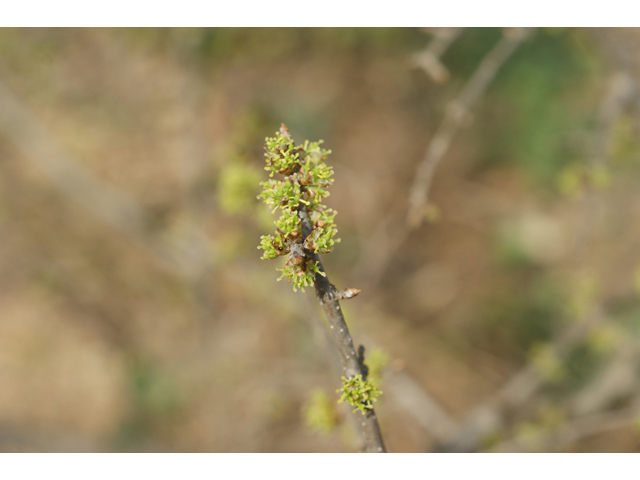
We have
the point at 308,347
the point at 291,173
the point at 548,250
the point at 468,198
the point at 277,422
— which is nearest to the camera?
the point at 291,173

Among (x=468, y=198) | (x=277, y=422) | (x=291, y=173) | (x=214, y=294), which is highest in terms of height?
(x=468, y=198)

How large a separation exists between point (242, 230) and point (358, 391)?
8.42ft

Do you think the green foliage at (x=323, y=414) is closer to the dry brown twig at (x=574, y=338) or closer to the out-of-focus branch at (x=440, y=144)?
the out-of-focus branch at (x=440, y=144)

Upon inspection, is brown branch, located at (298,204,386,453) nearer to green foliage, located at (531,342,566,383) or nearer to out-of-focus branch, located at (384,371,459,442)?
out-of-focus branch, located at (384,371,459,442)

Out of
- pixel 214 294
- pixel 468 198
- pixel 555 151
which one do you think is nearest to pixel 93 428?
pixel 214 294

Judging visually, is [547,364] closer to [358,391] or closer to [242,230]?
[358,391]

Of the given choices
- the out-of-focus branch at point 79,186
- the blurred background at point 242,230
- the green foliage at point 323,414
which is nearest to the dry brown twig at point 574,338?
the blurred background at point 242,230

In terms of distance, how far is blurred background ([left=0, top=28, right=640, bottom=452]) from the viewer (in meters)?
4.05

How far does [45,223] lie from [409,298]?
4.29 metres

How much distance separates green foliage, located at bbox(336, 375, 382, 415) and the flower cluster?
0.32 meters

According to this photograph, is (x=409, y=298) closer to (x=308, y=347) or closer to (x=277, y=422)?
(x=308, y=347)

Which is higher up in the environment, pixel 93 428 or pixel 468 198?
pixel 468 198

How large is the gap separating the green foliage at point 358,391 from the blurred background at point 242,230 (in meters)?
2.10

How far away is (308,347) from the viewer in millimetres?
3967
